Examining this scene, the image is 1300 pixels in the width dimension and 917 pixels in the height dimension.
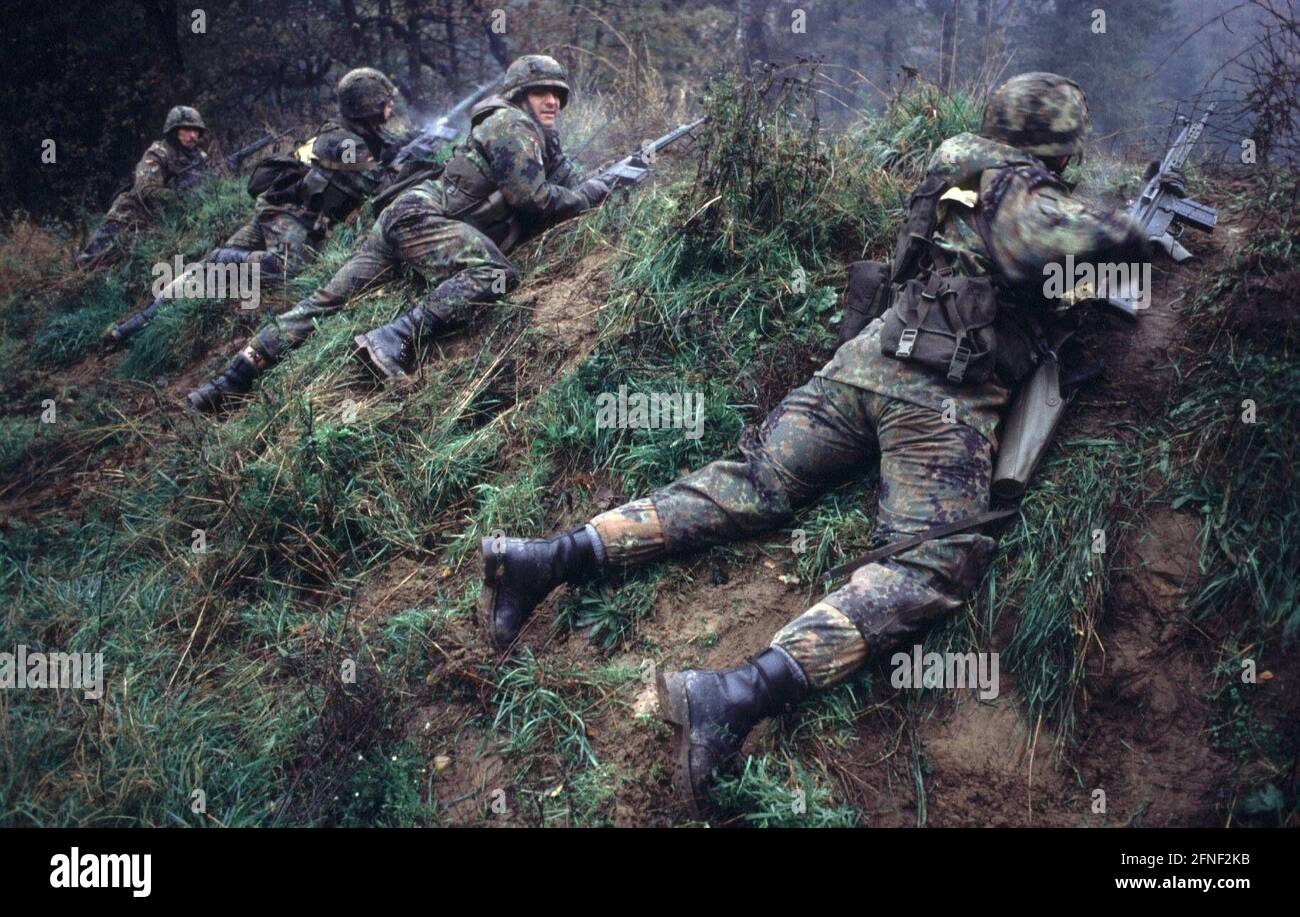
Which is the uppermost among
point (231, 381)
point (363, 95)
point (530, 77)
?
point (363, 95)

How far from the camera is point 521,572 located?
3611mm

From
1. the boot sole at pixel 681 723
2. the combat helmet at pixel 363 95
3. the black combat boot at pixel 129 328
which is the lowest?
the boot sole at pixel 681 723

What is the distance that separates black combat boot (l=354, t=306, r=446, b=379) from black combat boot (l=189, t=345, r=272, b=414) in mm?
866

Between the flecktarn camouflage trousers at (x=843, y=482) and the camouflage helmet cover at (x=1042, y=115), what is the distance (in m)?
1.15

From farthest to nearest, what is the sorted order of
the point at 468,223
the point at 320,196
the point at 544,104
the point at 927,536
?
1. the point at 320,196
2. the point at 544,104
3. the point at 468,223
4. the point at 927,536

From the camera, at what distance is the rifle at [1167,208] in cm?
394

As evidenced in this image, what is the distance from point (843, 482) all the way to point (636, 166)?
344cm

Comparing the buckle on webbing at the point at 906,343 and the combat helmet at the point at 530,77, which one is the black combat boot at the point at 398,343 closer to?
the combat helmet at the point at 530,77

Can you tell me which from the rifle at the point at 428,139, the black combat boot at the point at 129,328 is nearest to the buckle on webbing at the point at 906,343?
the rifle at the point at 428,139

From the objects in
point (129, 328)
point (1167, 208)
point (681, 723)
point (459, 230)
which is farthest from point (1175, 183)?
point (129, 328)

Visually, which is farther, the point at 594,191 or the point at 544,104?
the point at 594,191

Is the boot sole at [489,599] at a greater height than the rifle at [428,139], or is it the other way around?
the rifle at [428,139]

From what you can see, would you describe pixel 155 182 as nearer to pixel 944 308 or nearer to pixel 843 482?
pixel 843 482

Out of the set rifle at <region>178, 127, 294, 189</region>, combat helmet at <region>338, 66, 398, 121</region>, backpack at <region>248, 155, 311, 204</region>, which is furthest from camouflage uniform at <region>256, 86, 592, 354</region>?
rifle at <region>178, 127, 294, 189</region>
